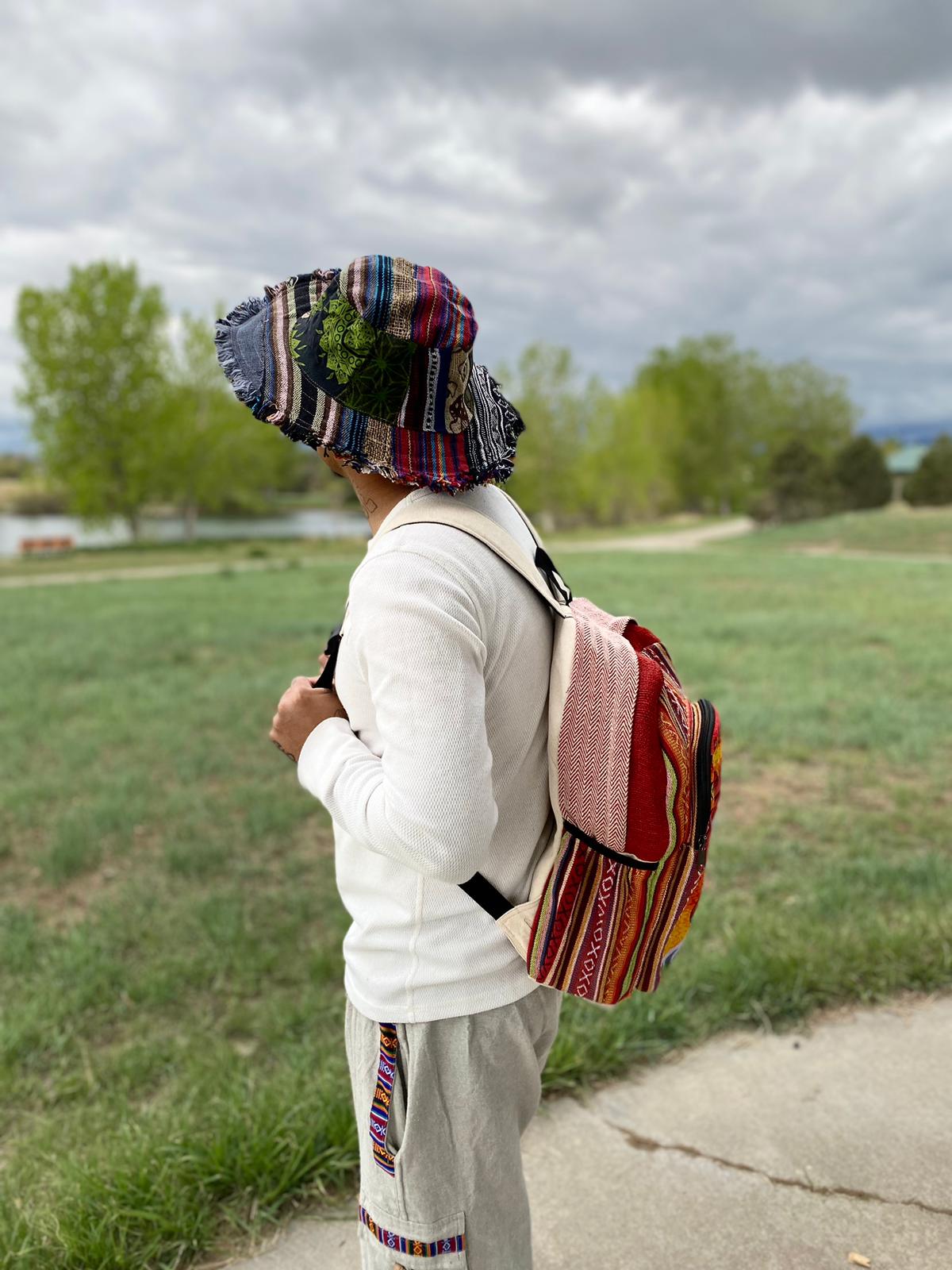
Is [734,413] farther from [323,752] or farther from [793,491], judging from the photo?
[323,752]

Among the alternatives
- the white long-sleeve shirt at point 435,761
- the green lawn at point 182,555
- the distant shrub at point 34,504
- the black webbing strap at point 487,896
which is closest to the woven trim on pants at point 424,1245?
the white long-sleeve shirt at point 435,761

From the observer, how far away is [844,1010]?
285cm

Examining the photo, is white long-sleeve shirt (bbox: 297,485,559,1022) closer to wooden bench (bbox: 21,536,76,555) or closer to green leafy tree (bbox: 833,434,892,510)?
wooden bench (bbox: 21,536,76,555)

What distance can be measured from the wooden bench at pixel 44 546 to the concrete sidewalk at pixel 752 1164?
28.0 m

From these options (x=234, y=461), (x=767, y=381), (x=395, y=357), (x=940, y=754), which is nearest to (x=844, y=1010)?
(x=395, y=357)

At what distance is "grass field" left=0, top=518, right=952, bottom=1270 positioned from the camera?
7.24 feet

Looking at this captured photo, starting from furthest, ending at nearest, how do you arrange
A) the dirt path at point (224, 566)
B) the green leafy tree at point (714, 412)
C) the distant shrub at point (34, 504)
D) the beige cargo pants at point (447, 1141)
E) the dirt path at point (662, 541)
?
the green leafy tree at point (714, 412), the distant shrub at point (34, 504), the dirt path at point (662, 541), the dirt path at point (224, 566), the beige cargo pants at point (447, 1141)

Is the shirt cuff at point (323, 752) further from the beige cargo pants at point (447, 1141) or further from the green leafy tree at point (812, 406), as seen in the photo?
the green leafy tree at point (812, 406)

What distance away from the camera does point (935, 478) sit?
137 feet

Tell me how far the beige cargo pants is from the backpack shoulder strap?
62 centimetres

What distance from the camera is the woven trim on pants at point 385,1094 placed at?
1.41 m

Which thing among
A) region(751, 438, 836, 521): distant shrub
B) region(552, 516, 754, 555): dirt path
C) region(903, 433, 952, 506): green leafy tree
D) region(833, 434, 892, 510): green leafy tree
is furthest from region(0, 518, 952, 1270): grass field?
region(903, 433, 952, 506): green leafy tree

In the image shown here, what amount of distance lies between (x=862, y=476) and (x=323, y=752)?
134 feet

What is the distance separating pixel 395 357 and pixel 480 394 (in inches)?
7.0
